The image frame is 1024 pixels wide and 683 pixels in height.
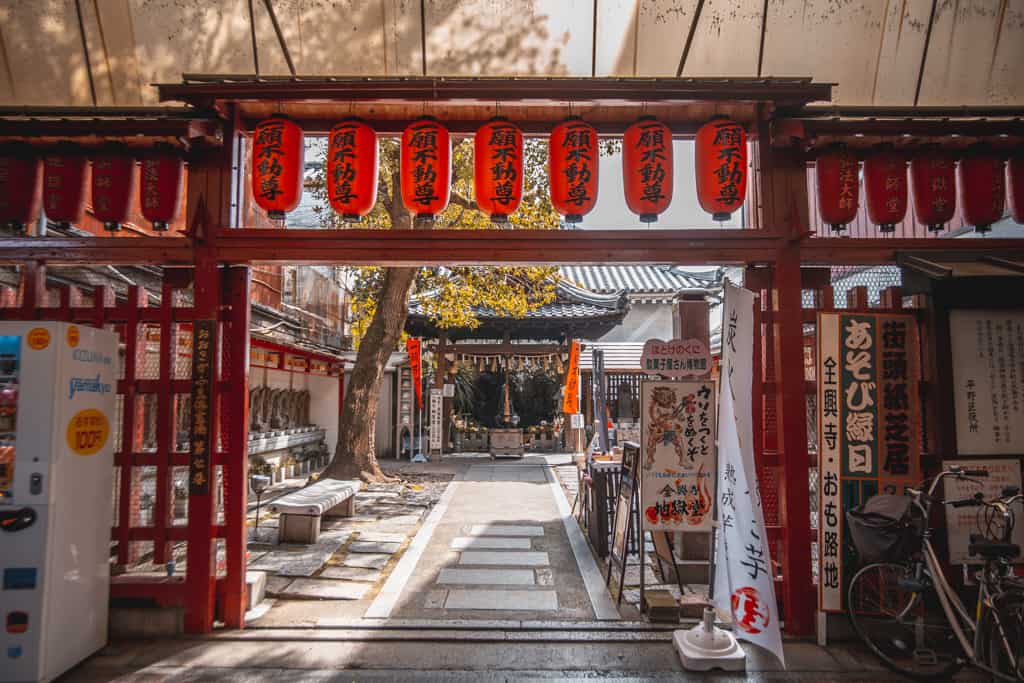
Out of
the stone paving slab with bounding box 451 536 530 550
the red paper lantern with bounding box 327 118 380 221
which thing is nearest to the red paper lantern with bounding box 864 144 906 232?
the red paper lantern with bounding box 327 118 380 221

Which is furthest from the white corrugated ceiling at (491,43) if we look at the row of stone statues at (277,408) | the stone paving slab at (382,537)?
the row of stone statues at (277,408)

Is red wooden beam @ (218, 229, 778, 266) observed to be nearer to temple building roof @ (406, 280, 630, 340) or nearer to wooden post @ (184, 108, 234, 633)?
wooden post @ (184, 108, 234, 633)

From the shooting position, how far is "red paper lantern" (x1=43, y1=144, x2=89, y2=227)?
5398mm

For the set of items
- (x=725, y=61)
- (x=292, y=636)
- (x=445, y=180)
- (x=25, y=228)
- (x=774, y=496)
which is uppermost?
(x=725, y=61)

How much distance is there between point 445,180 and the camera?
557 cm

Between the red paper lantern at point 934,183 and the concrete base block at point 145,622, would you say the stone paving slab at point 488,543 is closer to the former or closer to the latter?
the concrete base block at point 145,622

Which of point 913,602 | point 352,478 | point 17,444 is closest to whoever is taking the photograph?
point 17,444

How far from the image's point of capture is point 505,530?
960 centimetres

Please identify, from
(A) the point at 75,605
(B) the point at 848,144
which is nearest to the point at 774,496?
(B) the point at 848,144

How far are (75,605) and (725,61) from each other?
7722mm

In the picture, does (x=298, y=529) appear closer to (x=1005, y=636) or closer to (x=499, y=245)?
(x=499, y=245)

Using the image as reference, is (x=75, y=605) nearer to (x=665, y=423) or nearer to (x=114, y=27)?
(x=665, y=423)

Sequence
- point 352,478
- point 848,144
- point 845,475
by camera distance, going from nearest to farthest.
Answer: point 845,475, point 848,144, point 352,478

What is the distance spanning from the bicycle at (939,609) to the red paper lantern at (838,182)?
2.47m
